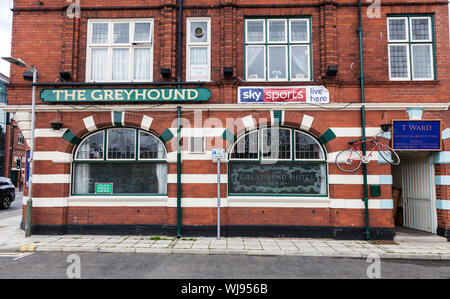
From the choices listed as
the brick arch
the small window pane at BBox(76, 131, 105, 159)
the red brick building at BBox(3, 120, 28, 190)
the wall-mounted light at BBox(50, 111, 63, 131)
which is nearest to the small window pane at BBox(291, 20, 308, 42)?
the brick arch

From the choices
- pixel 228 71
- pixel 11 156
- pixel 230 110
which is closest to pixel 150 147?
pixel 230 110

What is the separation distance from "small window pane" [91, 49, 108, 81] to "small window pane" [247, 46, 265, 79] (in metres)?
5.18

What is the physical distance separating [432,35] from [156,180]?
423 inches

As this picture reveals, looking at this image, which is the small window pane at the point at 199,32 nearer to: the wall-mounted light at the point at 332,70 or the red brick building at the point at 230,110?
the red brick building at the point at 230,110

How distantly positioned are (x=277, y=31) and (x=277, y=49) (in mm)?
655

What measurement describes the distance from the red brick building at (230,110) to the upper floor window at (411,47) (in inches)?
1.9

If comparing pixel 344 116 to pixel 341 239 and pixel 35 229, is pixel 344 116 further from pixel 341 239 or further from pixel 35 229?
pixel 35 229

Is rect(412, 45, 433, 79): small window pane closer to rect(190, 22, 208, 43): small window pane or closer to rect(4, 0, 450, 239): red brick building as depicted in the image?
rect(4, 0, 450, 239): red brick building

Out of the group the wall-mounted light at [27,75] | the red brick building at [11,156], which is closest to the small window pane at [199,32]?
the wall-mounted light at [27,75]

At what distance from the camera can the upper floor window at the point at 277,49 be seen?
31.0 ft

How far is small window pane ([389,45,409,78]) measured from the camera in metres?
9.27

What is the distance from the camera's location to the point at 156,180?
9.38m

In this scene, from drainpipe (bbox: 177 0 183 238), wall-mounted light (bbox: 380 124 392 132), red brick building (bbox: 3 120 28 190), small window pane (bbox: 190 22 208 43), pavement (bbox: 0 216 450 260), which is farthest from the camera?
red brick building (bbox: 3 120 28 190)

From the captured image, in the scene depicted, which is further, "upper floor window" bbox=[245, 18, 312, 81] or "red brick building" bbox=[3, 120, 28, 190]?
"red brick building" bbox=[3, 120, 28, 190]
